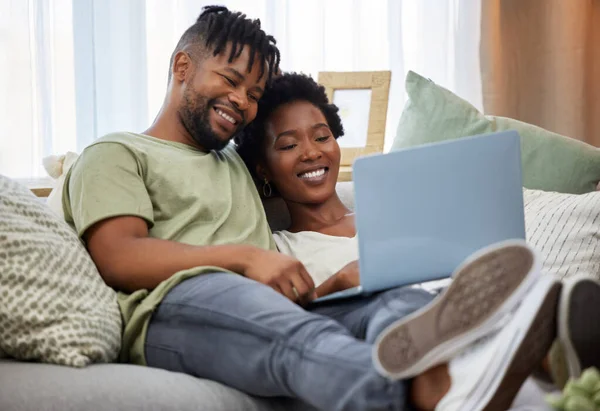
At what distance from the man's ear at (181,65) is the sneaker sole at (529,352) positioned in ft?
3.24

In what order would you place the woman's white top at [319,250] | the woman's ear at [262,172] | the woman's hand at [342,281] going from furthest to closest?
the woman's ear at [262,172] < the woman's white top at [319,250] < the woman's hand at [342,281]

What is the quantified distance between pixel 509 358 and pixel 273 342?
0.33 metres

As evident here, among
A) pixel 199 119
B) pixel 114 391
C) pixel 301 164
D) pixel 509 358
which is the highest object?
pixel 199 119

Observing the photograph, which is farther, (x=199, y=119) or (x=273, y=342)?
(x=199, y=119)

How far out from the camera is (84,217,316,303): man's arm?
134 cm

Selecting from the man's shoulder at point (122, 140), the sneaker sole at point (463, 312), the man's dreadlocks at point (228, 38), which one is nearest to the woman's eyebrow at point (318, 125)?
the man's dreadlocks at point (228, 38)

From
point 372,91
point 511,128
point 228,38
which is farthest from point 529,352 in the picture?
point 372,91

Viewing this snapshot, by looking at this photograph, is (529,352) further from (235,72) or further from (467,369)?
(235,72)

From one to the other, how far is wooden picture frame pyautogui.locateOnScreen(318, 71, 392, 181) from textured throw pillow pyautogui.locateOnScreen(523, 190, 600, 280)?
777 millimetres

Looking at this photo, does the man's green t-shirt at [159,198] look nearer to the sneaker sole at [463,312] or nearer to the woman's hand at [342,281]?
the woman's hand at [342,281]

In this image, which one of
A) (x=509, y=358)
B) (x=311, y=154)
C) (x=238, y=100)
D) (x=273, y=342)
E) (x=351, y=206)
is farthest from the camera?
(x=351, y=206)

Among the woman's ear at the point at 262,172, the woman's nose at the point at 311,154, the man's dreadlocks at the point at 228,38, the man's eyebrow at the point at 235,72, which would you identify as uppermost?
the man's dreadlocks at the point at 228,38

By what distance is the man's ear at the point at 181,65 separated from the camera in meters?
1.72

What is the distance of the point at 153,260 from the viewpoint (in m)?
1.36
